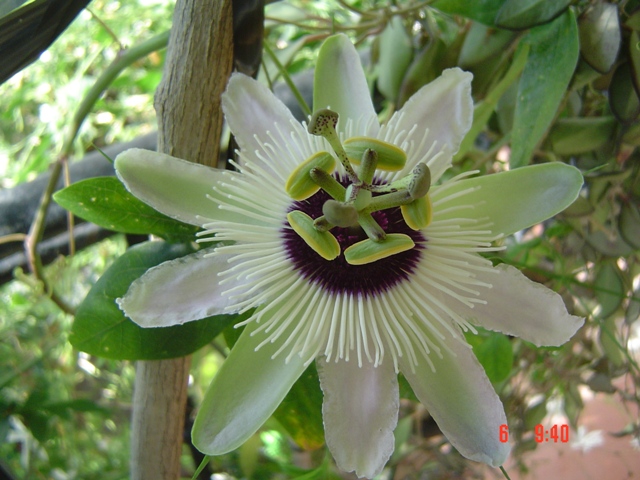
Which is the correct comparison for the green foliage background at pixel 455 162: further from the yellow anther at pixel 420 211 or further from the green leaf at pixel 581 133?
the yellow anther at pixel 420 211

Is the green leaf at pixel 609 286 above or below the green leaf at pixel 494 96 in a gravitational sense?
below

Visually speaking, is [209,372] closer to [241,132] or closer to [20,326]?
[20,326]

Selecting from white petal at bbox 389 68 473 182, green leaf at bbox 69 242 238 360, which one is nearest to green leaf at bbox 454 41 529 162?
white petal at bbox 389 68 473 182

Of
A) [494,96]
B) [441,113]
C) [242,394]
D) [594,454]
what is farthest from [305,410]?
[594,454]

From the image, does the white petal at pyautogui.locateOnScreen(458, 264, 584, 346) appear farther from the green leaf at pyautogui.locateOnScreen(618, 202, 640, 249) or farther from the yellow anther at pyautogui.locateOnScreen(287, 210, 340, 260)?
the green leaf at pyautogui.locateOnScreen(618, 202, 640, 249)

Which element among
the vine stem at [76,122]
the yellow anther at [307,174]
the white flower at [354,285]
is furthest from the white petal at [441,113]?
the vine stem at [76,122]

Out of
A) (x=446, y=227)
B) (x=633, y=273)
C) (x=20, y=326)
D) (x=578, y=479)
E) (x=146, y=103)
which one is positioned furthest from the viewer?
(x=146, y=103)

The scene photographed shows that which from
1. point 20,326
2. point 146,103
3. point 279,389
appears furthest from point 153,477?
point 146,103
